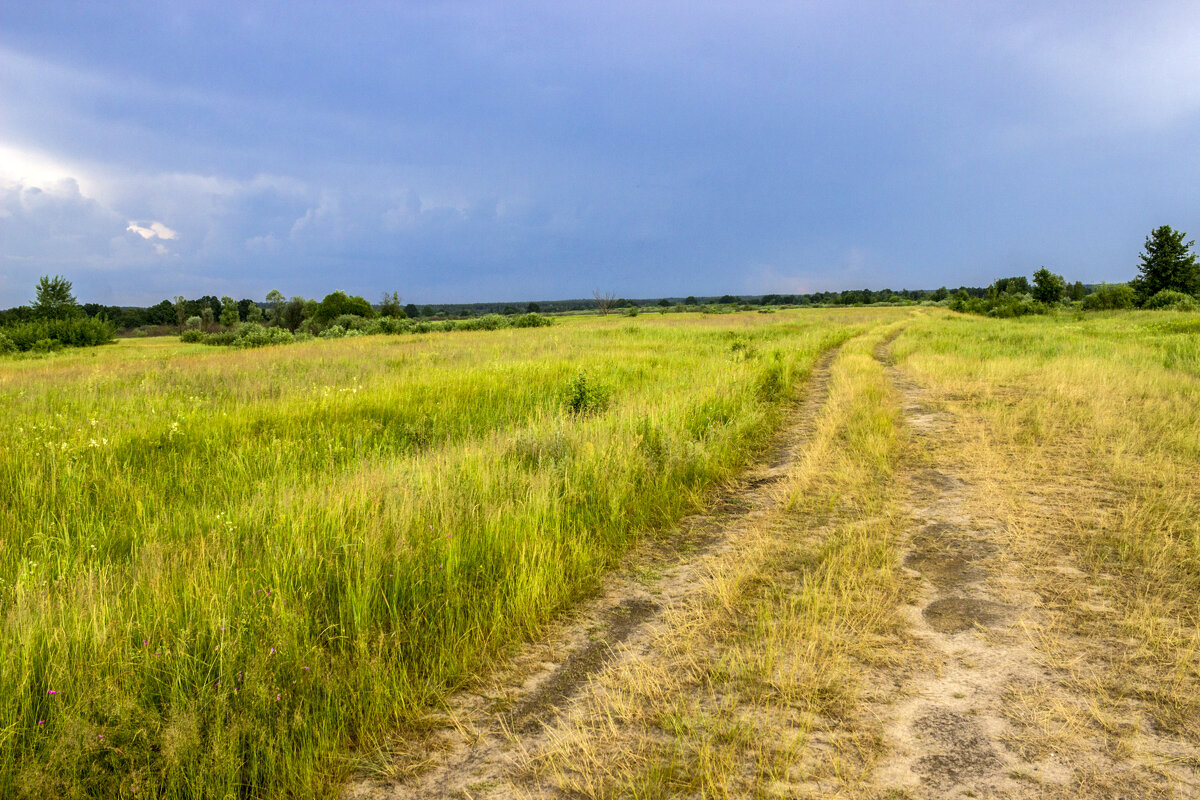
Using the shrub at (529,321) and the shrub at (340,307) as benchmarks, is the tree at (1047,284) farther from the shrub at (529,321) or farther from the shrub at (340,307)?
the shrub at (340,307)

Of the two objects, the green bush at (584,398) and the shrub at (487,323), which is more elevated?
the shrub at (487,323)

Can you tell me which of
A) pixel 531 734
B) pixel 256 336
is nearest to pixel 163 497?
pixel 531 734

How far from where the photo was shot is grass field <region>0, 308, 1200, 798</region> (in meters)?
2.21

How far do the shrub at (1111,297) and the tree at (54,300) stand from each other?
353ft

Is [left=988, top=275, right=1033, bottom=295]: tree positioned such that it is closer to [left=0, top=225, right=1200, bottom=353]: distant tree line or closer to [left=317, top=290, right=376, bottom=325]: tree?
[left=0, top=225, right=1200, bottom=353]: distant tree line

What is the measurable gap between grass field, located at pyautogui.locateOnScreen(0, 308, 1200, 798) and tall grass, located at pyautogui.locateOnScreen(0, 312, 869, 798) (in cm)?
2

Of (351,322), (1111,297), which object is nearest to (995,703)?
(351,322)

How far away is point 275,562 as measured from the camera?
130 inches

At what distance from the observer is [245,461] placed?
6.05 metres

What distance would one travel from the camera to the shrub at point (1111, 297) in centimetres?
5625

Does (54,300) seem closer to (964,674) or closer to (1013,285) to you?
(964,674)

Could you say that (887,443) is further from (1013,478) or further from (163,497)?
(163,497)

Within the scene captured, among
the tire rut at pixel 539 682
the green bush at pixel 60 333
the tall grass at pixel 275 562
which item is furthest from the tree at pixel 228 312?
the tire rut at pixel 539 682

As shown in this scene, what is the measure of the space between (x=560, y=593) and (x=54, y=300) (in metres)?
86.6
